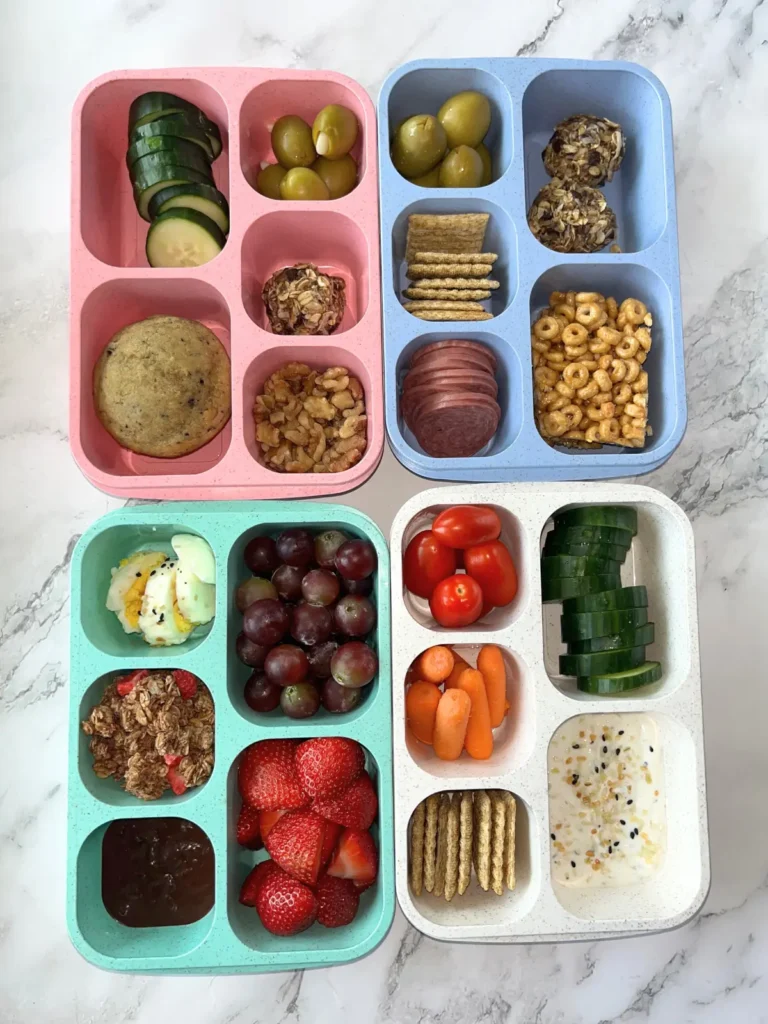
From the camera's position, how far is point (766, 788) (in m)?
1.53

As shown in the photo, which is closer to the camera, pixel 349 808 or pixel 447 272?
pixel 349 808

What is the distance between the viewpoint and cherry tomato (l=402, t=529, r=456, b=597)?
1.32 meters

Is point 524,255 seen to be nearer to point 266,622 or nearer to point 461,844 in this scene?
point 266,622

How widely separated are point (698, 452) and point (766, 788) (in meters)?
0.65

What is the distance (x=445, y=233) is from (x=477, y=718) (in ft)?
2.76

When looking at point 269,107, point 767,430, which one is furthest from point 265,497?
point 767,430

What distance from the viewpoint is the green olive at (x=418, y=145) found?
1.42 m

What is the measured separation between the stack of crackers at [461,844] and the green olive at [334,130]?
3.71 feet

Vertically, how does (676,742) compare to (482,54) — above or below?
below

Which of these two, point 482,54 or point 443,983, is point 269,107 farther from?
point 443,983

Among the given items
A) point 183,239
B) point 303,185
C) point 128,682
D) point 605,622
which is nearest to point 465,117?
point 303,185

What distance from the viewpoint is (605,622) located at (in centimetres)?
130

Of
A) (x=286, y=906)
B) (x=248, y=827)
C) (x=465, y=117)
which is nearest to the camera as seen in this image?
(x=286, y=906)

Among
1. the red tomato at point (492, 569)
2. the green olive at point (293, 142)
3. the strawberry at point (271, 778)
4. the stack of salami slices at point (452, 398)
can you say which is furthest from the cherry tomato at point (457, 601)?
the green olive at point (293, 142)
